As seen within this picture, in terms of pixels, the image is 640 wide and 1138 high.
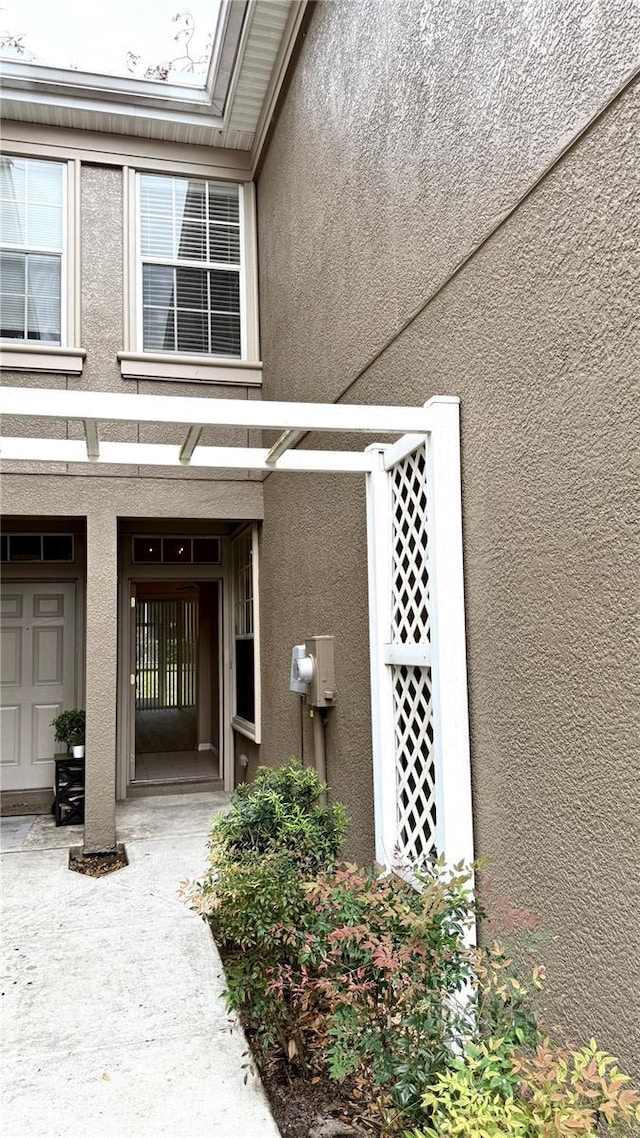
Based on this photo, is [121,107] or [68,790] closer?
[121,107]

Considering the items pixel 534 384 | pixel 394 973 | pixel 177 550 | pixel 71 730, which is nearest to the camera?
pixel 394 973

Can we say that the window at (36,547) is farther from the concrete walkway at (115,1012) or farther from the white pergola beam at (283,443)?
the white pergola beam at (283,443)

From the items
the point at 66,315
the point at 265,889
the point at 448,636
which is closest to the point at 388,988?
the point at 265,889

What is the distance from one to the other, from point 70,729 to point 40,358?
3.24 meters

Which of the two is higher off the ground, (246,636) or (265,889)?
(246,636)

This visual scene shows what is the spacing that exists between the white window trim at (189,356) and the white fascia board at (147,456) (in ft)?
11.8

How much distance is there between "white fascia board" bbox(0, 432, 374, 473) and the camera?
2.89 meters

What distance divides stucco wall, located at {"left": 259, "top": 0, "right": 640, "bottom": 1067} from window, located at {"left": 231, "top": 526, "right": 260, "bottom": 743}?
9.34 ft

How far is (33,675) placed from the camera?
7.55 meters

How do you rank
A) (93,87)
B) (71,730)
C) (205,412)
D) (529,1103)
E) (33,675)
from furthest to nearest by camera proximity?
(33,675)
(71,730)
(93,87)
(205,412)
(529,1103)

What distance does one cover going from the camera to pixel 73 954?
13.4ft

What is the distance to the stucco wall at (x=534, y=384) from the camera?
197cm

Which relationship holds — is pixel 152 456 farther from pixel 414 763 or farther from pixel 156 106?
pixel 156 106

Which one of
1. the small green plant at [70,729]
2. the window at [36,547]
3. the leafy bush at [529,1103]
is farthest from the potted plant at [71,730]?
the leafy bush at [529,1103]
